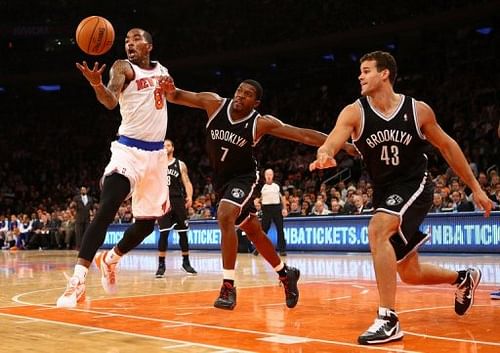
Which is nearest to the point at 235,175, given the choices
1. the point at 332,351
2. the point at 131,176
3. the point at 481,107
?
the point at 131,176

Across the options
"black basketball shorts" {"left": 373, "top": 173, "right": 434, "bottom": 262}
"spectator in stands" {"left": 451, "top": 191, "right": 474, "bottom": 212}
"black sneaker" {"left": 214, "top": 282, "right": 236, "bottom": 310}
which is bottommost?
"black sneaker" {"left": 214, "top": 282, "right": 236, "bottom": 310}

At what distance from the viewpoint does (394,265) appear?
496cm

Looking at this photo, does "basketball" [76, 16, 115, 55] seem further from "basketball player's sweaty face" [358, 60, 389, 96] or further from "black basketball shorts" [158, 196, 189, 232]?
"black basketball shorts" [158, 196, 189, 232]

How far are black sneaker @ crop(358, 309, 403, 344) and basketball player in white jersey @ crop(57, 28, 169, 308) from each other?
7.95 ft

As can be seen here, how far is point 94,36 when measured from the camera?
6.46m

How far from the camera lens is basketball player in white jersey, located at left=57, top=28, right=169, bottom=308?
6.01 m

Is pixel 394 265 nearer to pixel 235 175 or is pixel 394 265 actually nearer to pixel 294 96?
pixel 235 175

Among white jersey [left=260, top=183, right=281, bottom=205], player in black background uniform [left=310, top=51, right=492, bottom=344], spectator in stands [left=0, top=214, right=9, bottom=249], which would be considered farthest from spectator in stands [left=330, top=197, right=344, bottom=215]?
spectator in stands [left=0, top=214, right=9, bottom=249]

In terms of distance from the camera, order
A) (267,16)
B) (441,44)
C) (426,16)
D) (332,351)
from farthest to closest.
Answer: (267,16), (441,44), (426,16), (332,351)

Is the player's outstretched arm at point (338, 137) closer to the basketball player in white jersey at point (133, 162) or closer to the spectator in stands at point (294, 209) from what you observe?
the basketball player in white jersey at point (133, 162)

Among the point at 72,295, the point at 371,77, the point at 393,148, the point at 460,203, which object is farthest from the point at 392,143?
the point at 460,203

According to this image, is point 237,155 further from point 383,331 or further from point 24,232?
point 24,232

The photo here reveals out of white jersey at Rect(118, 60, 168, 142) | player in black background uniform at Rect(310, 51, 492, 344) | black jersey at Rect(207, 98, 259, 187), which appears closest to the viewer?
player in black background uniform at Rect(310, 51, 492, 344)

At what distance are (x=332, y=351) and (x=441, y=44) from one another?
24.2 metres
